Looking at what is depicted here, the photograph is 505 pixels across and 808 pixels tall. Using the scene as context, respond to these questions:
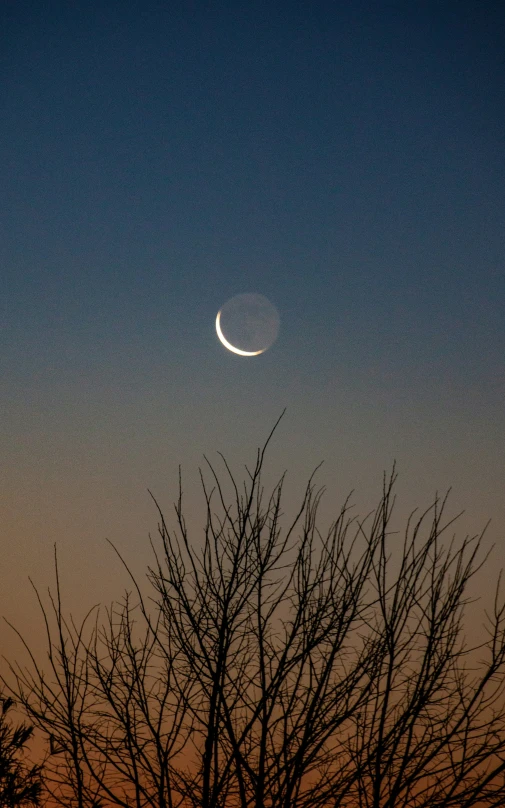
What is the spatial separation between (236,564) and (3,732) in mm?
4618

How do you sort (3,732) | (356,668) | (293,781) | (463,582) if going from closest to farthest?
1. (293,781)
2. (356,668)
3. (463,582)
4. (3,732)

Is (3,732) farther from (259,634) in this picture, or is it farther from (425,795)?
(425,795)

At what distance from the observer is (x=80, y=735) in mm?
4250

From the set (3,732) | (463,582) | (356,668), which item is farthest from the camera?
(3,732)

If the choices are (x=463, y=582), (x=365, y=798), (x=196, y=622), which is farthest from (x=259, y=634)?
(x=463, y=582)

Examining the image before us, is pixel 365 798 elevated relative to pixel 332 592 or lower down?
lower down

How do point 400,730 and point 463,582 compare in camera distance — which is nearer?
point 400,730

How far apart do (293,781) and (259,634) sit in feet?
3.11

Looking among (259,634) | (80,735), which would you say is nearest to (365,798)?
(259,634)

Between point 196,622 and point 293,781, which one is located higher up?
point 196,622

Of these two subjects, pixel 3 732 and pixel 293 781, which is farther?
pixel 3 732

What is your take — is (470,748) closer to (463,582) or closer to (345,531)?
(463,582)

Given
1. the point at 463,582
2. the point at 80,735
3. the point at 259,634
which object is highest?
the point at 463,582

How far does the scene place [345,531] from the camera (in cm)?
480
